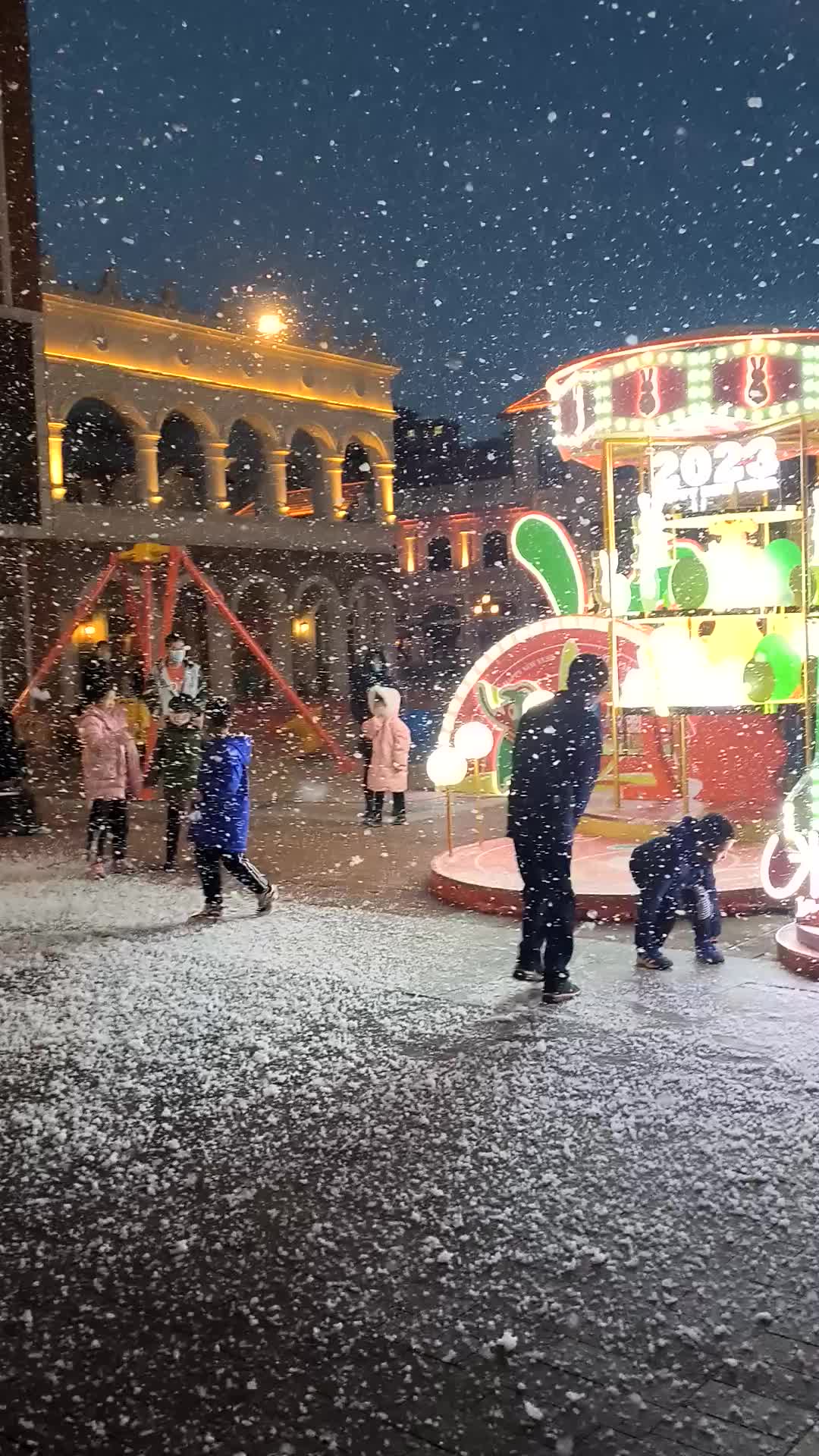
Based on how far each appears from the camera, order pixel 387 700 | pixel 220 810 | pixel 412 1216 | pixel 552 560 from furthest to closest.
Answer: pixel 387 700
pixel 552 560
pixel 220 810
pixel 412 1216

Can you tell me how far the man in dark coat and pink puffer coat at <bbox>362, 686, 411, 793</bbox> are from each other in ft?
22.0

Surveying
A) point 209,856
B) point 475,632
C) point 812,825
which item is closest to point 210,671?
point 475,632

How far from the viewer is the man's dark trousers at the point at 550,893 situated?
6.79 meters

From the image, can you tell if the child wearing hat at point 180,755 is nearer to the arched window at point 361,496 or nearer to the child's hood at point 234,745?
the child's hood at point 234,745

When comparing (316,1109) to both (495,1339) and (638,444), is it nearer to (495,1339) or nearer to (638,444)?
(495,1339)

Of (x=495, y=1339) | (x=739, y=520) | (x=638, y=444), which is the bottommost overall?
(x=495, y=1339)

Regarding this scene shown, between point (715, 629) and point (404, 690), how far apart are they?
29.6 metres

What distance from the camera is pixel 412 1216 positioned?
421 cm

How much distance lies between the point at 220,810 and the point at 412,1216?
5.01m

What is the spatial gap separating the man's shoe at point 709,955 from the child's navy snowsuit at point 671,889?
0.02 metres

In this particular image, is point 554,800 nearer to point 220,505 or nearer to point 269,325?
point 220,505

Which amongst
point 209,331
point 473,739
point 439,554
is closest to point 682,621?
point 473,739

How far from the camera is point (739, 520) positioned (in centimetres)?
1105

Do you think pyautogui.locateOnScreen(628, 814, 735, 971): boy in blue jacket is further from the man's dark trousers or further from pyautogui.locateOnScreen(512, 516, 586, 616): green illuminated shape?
pyautogui.locateOnScreen(512, 516, 586, 616): green illuminated shape
